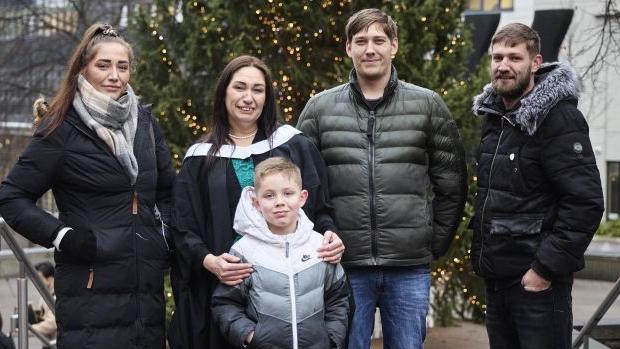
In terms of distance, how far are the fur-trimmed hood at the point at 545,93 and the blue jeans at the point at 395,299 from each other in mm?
979

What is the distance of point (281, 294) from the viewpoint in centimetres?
419

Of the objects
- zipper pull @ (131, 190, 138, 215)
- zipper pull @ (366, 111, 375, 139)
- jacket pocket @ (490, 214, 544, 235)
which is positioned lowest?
jacket pocket @ (490, 214, 544, 235)

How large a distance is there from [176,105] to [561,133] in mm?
5133

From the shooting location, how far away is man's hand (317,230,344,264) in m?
4.32

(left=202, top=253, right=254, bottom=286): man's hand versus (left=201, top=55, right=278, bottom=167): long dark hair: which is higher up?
(left=201, top=55, right=278, bottom=167): long dark hair

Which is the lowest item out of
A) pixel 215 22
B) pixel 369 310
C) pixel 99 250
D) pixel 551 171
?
pixel 369 310

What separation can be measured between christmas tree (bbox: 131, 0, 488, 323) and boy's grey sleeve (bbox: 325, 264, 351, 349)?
4063 mm

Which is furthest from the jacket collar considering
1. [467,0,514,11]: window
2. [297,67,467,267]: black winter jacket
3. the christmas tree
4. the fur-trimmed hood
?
[467,0,514,11]: window

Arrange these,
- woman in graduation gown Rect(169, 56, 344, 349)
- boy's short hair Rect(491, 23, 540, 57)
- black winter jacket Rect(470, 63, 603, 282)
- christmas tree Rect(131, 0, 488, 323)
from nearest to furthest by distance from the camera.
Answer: black winter jacket Rect(470, 63, 603, 282), woman in graduation gown Rect(169, 56, 344, 349), boy's short hair Rect(491, 23, 540, 57), christmas tree Rect(131, 0, 488, 323)

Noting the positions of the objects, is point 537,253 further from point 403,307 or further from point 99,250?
point 99,250

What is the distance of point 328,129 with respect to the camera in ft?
16.3

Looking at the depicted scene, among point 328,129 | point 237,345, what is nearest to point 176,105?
point 328,129

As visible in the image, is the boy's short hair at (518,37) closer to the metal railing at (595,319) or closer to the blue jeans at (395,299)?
the blue jeans at (395,299)

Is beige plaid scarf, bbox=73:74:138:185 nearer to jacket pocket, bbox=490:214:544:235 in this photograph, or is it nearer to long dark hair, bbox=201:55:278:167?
long dark hair, bbox=201:55:278:167
